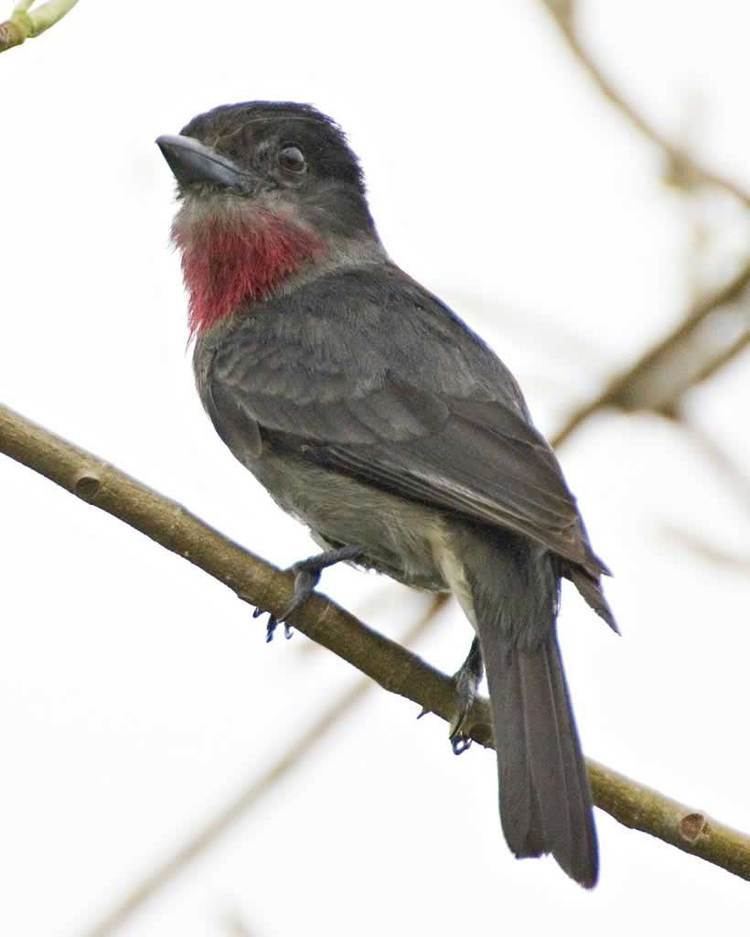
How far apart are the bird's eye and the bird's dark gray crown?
0.02 m

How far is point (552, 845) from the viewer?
4117mm

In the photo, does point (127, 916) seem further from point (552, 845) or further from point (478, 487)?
point (478, 487)

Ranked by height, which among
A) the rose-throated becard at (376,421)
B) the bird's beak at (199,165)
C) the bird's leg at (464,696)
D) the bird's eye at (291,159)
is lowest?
the bird's leg at (464,696)

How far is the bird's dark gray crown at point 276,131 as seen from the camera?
584 cm

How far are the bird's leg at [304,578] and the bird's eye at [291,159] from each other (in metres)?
1.62

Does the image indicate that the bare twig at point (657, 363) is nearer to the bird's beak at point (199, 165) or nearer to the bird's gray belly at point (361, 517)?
the bird's gray belly at point (361, 517)

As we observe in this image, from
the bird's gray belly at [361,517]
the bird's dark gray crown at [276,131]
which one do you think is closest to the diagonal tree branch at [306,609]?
the bird's gray belly at [361,517]

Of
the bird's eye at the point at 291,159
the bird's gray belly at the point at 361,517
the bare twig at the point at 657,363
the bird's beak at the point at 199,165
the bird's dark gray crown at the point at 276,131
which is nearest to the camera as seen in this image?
the bare twig at the point at 657,363

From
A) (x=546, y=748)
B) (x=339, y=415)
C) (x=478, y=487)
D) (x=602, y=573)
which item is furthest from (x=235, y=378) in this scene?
(x=546, y=748)

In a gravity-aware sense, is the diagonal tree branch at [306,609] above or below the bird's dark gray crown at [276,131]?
below

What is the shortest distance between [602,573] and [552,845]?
0.87 metres

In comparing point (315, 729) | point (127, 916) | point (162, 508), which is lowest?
point (127, 916)

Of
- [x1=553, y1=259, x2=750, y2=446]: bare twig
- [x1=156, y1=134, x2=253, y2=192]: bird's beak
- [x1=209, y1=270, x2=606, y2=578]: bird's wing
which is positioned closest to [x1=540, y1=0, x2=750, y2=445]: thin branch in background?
[x1=553, y1=259, x2=750, y2=446]: bare twig

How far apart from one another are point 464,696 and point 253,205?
200 cm
